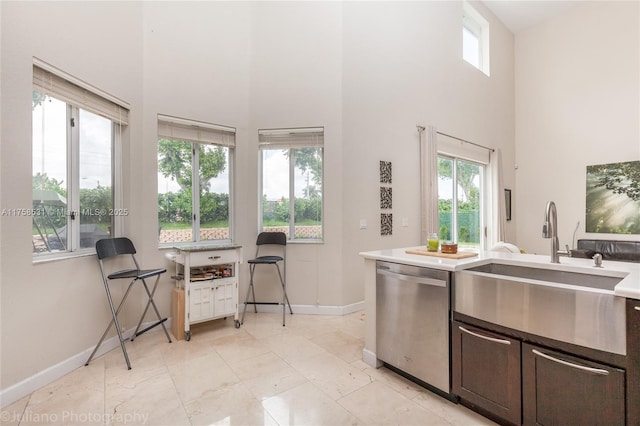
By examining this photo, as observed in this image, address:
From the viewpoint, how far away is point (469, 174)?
557 centimetres

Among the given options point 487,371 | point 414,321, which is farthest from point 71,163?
point 487,371

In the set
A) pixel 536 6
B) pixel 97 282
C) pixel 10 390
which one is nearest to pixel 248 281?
pixel 97 282

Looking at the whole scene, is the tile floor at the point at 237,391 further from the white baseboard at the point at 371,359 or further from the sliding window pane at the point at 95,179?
the sliding window pane at the point at 95,179

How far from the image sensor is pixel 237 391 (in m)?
2.04

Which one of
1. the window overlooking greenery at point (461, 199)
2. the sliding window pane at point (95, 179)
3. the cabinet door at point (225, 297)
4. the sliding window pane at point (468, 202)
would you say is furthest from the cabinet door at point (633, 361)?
the sliding window pane at point (468, 202)

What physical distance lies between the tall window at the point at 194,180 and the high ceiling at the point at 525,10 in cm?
587

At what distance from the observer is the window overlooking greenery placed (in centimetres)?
502

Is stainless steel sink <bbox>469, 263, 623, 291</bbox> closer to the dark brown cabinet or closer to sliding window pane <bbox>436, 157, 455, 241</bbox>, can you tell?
the dark brown cabinet

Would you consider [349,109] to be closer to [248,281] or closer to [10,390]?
[248,281]

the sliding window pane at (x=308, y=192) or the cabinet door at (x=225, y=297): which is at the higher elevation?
the sliding window pane at (x=308, y=192)

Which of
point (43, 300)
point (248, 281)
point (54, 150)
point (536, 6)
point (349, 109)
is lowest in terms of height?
point (248, 281)

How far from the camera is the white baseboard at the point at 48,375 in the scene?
6.23 ft

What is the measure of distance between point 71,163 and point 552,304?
3.64 m

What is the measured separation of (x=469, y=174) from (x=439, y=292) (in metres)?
4.40
